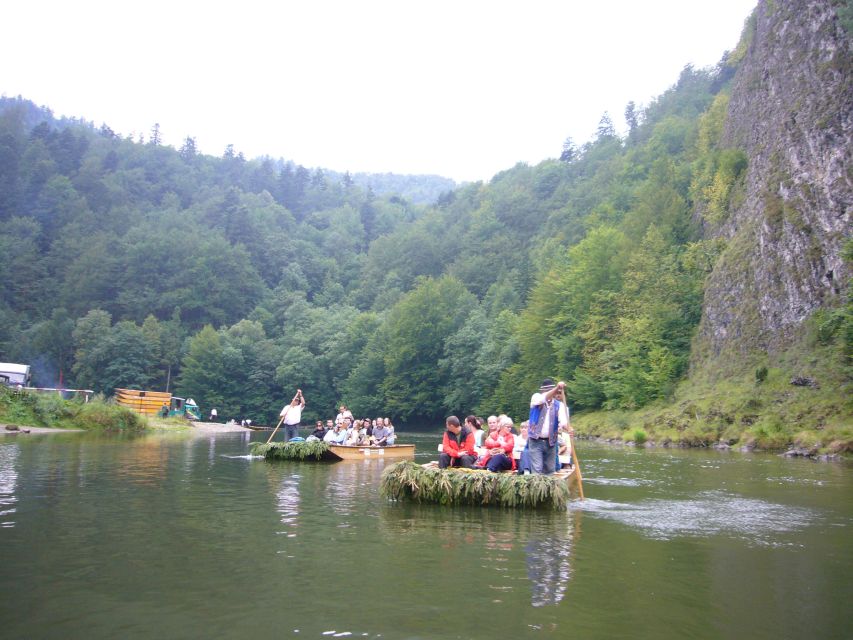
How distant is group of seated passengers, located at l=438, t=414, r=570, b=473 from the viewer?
53.8ft

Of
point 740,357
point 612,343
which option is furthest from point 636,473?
point 612,343

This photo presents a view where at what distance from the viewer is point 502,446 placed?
17.2 meters

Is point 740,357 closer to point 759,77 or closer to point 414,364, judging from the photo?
point 759,77

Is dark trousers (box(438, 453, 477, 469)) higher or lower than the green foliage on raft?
higher

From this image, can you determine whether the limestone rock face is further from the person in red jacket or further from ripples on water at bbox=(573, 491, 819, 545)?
the person in red jacket

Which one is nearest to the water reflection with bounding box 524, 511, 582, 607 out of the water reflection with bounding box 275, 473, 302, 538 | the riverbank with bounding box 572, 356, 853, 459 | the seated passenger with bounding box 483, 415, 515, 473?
the water reflection with bounding box 275, 473, 302, 538

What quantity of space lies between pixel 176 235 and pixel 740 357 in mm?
112732

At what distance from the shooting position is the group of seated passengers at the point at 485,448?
16.4 m

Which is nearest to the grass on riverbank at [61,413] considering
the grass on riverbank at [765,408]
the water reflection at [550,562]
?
the grass on riverbank at [765,408]

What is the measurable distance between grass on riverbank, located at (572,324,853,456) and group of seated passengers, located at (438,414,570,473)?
19.0m

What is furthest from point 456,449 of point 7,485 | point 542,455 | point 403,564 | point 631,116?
point 631,116

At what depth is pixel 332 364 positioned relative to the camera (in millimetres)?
99375

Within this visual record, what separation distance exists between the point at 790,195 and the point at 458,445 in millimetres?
37559

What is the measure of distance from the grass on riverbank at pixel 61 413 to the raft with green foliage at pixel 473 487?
3282 centimetres
